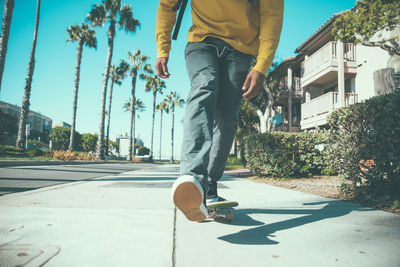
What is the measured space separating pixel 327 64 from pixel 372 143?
12150 mm

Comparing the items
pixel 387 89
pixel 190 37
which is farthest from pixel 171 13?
pixel 387 89

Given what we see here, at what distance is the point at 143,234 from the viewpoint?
1.46 metres

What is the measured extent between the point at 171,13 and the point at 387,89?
3.51 meters

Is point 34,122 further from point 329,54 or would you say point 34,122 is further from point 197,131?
point 197,131

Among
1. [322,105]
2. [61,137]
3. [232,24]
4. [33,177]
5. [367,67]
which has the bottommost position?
[33,177]

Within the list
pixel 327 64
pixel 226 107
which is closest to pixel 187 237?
pixel 226 107

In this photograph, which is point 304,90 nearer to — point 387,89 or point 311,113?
point 311,113

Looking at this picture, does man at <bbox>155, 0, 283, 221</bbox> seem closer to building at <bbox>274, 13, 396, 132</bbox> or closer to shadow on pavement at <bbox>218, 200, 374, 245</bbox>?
shadow on pavement at <bbox>218, 200, 374, 245</bbox>

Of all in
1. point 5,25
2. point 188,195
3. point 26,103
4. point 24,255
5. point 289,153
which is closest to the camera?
point 24,255

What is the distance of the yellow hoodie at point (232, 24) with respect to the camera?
1.89 metres

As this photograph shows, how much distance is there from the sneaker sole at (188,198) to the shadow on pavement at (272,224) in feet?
0.90

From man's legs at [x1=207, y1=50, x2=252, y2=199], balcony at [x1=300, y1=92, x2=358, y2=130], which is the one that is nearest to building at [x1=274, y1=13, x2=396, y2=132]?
balcony at [x1=300, y1=92, x2=358, y2=130]

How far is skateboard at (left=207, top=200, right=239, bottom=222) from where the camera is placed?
1.75 m

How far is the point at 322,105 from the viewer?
1359cm
